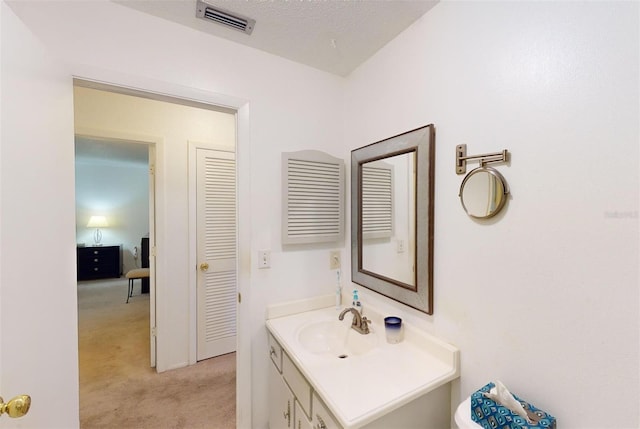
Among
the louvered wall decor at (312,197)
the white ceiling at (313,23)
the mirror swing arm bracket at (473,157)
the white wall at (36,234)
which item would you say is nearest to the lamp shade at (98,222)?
the white wall at (36,234)

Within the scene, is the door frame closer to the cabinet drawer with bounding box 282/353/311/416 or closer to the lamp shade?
the cabinet drawer with bounding box 282/353/311/416

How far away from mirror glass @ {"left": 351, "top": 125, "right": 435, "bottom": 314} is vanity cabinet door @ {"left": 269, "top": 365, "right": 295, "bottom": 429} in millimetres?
697

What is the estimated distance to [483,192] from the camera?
1004 millimetres

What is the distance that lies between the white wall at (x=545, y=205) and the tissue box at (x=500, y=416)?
0.22 ft

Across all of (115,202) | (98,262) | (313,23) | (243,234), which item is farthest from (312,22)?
(98,262)

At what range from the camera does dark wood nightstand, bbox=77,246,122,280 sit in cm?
542

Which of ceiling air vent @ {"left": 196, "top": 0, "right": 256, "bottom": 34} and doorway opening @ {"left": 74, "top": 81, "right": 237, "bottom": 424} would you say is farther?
doorway opening @ {"left": 74, "top": 81, "right": 237, "bottom": 424}

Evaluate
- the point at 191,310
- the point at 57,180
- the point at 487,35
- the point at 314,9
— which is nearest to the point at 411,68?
the point at 487,35

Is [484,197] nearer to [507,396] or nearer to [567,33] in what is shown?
[567,33]

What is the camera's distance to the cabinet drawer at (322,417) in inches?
36.4

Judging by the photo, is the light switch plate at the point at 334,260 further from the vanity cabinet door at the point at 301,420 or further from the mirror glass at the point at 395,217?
the vanity cabinet door at the point at 301,420

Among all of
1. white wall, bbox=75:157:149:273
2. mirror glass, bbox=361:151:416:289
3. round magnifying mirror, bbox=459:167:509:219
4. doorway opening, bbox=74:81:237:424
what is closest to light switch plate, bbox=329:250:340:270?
mirror glass, bbox=361:151:416:289

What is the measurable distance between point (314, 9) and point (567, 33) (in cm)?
98

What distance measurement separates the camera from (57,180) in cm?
103
